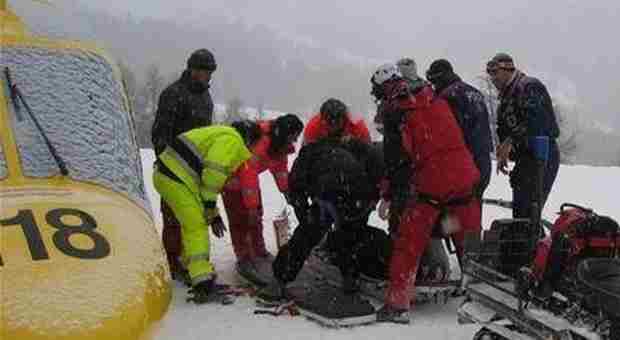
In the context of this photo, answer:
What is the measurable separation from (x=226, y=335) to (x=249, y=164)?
5.27ft

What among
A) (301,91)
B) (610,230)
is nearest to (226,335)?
(610,230)

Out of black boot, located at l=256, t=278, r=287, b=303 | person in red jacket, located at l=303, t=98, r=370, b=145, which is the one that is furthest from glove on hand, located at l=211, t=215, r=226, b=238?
person in red jacket, located at l=303, t=98, r=370, b=145

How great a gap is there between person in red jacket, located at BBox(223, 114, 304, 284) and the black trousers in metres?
0.55

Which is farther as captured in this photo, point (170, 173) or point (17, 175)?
point (170, 173)

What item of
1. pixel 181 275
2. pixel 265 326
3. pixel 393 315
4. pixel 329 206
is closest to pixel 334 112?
pixel 329 206

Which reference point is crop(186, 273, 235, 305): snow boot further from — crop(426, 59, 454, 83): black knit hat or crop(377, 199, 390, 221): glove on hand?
crop(426, 59, 454, 83): black knit hat

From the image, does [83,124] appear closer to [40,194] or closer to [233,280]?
[40,194]

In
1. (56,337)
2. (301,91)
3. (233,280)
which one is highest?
(56,337)

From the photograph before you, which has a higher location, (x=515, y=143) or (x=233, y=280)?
(x=515, y=143)

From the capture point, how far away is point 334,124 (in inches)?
238

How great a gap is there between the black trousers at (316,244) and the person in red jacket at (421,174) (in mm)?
425

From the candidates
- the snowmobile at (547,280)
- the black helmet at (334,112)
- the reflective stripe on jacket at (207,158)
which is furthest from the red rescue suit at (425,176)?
the reflective stripe on jacket at (207,158)

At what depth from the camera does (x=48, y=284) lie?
10.6 feet

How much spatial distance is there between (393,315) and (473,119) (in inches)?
72.5
